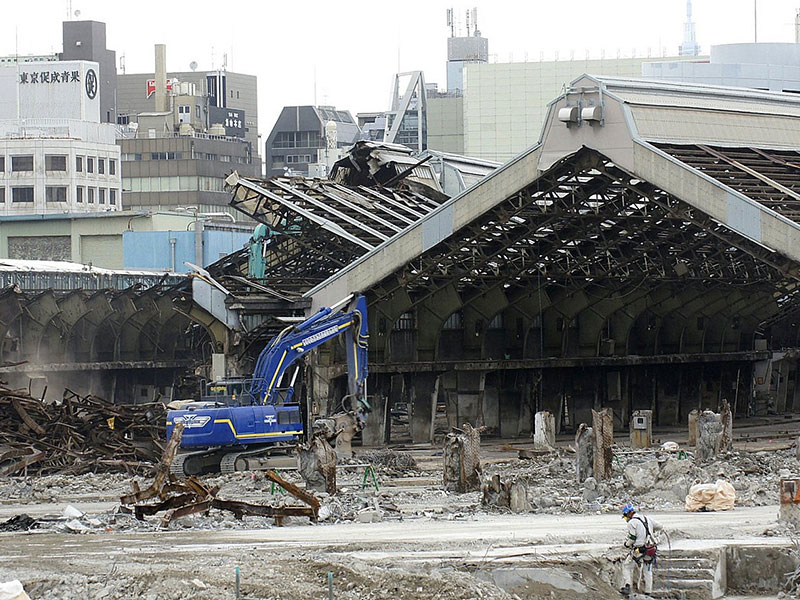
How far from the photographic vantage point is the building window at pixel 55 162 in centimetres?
12612

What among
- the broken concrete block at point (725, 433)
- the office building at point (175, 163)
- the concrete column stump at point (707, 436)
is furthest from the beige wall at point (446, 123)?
the concrete column stump at point (707, 436)

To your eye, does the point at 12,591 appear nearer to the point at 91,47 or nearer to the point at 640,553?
the point at 640,553

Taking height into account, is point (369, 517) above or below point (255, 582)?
below

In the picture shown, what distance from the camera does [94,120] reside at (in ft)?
432

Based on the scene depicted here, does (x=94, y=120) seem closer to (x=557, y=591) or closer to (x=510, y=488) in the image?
(x=510, y=488)

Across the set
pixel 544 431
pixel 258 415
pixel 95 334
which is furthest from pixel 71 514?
pixel 95 334

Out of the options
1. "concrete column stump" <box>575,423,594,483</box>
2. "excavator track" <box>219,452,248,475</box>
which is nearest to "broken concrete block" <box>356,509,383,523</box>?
"concrete column stump" <box>575,423,594,483</box>

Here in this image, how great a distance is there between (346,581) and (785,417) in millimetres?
51789

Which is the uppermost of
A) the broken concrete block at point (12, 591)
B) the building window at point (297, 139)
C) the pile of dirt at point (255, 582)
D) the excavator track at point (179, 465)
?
the building window at point (297, 139)

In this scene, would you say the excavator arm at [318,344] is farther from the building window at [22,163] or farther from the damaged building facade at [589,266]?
the building window at [22,163]

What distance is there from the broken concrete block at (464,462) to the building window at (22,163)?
95260mm

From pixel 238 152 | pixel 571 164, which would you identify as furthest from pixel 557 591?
pixel 238 152

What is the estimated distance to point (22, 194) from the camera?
126625 millimetres

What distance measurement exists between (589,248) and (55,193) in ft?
253
